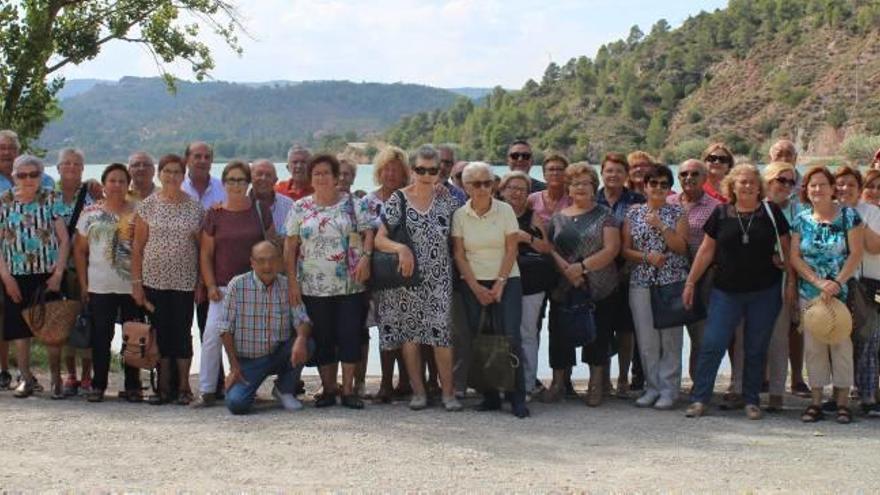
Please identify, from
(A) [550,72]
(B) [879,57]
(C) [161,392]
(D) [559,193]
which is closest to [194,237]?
(C) [161,392]

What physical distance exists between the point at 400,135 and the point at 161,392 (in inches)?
3902

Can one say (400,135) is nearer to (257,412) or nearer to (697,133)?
(697,133)

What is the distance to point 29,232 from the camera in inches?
289

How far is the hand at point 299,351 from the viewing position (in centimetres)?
698

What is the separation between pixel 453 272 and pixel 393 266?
0.47 m

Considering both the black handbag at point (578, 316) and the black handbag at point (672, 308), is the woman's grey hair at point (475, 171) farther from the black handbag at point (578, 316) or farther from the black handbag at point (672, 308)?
the black handbag at point (672, 308)

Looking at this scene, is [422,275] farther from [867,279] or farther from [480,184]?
[867,279]

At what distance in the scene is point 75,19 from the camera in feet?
36.3

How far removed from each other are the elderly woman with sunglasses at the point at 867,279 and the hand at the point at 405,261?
A: 286 cm

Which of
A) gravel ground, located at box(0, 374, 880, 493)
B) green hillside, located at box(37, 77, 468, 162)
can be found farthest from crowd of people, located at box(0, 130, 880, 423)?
green hillside, located at box(37, 77, 468, 162)

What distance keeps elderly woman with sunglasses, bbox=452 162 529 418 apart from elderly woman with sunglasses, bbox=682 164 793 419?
3.83 ft

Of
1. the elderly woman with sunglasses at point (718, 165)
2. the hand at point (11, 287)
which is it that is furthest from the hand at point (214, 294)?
the elderly woman with sunglasses at point (718, 165)

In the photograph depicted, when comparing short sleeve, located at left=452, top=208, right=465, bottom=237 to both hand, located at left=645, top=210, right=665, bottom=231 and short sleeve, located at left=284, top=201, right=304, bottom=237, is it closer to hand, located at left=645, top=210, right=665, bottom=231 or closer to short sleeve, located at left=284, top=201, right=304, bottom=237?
short sleeve, located at left=284, top=201, right=304, bottom=237

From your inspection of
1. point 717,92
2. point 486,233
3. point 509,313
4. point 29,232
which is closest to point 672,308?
point 509,313
